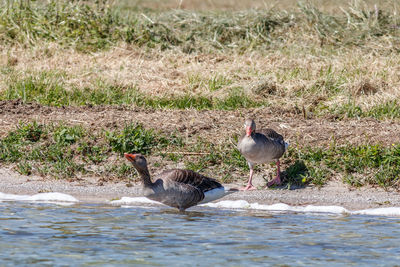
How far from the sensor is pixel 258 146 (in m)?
9.28

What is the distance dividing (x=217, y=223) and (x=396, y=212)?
88.4 inches

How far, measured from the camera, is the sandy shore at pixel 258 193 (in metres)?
9.20

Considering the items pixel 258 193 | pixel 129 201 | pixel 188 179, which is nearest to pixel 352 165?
pixel 258 193

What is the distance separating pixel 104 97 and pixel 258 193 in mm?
5006

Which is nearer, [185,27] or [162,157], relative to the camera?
[162,157]

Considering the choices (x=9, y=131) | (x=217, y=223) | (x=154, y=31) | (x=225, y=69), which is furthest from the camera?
(x=154, y=31)

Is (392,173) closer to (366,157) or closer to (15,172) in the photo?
(366,157)

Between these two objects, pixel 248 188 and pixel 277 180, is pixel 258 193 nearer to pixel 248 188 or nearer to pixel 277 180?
pixel 248 188

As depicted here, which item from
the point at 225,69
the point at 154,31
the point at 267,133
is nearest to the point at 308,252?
the point at 267,133

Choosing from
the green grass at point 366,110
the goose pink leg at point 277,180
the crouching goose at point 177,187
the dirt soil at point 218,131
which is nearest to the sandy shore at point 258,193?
the dirt soil at point 218,131

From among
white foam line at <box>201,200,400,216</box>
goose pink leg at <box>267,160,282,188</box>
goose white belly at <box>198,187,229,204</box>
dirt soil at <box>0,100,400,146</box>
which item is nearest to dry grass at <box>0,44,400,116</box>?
dirt soil at <box>0,100,400,146</box>

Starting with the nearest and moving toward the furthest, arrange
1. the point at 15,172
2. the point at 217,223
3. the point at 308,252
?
the point at 308,252, the point at 217,223, the point at 15,172

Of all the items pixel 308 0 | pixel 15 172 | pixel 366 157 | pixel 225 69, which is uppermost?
pixel 308 0

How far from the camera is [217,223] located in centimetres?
816
